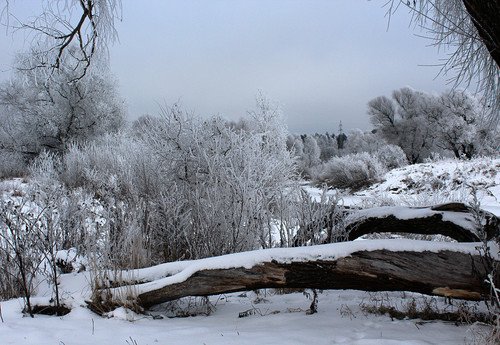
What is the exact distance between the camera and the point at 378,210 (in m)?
4.38

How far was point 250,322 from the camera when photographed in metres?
3.26

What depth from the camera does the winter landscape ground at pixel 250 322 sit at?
8.96ft

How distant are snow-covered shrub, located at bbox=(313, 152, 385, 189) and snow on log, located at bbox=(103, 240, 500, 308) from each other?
780 inches

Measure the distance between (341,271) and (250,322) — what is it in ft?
2.92

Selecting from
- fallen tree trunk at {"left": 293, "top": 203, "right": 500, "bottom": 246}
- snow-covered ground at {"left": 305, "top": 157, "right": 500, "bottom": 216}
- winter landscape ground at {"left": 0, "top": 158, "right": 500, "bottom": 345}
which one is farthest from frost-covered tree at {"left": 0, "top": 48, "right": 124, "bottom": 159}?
winter landscape ground at {"left": 0, "top": 158, "right": 500, "bottom": 345}

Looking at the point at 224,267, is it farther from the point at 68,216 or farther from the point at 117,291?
the point at 68,216

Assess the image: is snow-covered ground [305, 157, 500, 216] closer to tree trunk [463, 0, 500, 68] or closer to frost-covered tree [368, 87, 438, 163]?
tree trunk [463, 0, 500, 68]

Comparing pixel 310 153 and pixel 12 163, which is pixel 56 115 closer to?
pixel 12 163

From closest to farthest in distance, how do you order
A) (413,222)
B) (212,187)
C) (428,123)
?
(413,222) < (212,187) < (428,123)

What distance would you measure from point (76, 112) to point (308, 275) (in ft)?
64.1

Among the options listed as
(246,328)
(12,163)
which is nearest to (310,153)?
(12,163)

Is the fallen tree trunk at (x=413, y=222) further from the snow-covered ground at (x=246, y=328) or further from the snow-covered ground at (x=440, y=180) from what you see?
the snow-covered ground at (x=440, y=180)

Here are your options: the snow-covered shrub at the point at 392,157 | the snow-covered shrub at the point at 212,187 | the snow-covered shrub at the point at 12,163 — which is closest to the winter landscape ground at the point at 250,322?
the snow-covered shrub at the point at 212,187

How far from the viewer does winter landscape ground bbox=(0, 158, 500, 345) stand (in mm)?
2730
